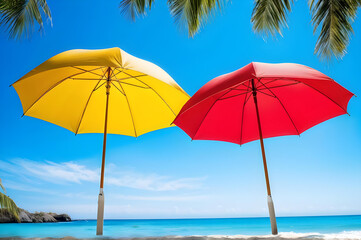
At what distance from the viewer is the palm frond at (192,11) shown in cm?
609

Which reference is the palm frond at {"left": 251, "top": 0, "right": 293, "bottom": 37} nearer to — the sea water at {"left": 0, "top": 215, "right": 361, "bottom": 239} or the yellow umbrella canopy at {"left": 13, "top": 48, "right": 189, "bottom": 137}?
the yellow umbrella canopy at {"left": 13, "top": 48, "right": 189, "bottom": 137}

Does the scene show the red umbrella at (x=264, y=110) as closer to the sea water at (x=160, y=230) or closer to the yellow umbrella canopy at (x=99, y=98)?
the yellow umbrella canopy at (x=99, y=98)

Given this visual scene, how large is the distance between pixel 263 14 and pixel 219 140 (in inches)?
136

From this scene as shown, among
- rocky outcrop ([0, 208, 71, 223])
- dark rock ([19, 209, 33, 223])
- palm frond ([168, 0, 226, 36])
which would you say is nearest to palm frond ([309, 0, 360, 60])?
palm frond ([168, 0, 226, 36])

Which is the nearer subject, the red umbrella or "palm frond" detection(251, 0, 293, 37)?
the red umbrella

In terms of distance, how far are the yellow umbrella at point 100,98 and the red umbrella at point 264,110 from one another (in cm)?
42

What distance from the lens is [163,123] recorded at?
471 cm

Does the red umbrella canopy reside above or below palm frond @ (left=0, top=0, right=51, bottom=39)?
below

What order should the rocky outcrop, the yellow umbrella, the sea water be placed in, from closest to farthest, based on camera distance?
the yellow umbrella → the sea water → the rocky outcrop

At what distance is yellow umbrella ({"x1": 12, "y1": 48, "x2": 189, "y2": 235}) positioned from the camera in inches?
162

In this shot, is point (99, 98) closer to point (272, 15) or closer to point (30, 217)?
point (272, 15)

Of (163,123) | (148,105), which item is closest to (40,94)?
(148,105)

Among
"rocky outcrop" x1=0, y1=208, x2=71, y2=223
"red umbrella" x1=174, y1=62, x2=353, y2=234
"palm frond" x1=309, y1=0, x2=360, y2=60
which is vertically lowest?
"rocky outcrop" x1=0, y1=208, x2=71, y2=223

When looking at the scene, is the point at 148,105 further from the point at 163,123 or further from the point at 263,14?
the point at 263,14
